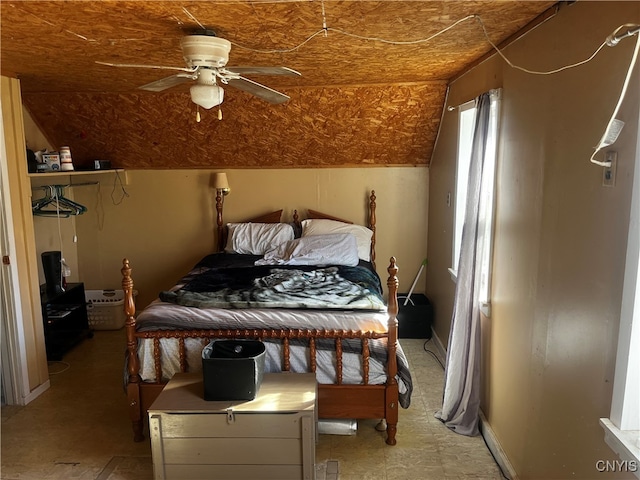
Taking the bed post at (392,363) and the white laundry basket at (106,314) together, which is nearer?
the bed post at (392,363)

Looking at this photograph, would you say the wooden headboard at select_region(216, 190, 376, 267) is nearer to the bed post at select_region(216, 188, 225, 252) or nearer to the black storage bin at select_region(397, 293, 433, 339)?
the bed post at select_region(216, 188, 225, 252)

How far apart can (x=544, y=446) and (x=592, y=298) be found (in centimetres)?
77

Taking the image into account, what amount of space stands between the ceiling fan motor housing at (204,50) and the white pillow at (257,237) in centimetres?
230

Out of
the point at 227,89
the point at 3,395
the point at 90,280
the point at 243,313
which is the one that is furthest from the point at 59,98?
the point at 243,313

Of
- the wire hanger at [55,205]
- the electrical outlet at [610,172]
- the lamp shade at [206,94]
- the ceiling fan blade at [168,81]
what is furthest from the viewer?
the wire hanger at [55,205]

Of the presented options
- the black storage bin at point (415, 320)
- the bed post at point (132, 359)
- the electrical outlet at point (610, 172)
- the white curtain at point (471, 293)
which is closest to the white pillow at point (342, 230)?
the black storage bin at point (415, 320)

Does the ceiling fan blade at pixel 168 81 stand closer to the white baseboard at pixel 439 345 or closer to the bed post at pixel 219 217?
the bed post at pixel 219 217

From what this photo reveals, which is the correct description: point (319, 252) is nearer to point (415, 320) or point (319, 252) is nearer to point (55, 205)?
point (415, 320)

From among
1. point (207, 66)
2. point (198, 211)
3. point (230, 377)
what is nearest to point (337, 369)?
point (230, 377)

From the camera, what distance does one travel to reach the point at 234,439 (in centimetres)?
228

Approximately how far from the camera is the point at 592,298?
1598mm

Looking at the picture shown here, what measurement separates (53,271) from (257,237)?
166 centimetres

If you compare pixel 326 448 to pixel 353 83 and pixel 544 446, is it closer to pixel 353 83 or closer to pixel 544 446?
pixel 544 446

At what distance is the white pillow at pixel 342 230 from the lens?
431 centimetres
